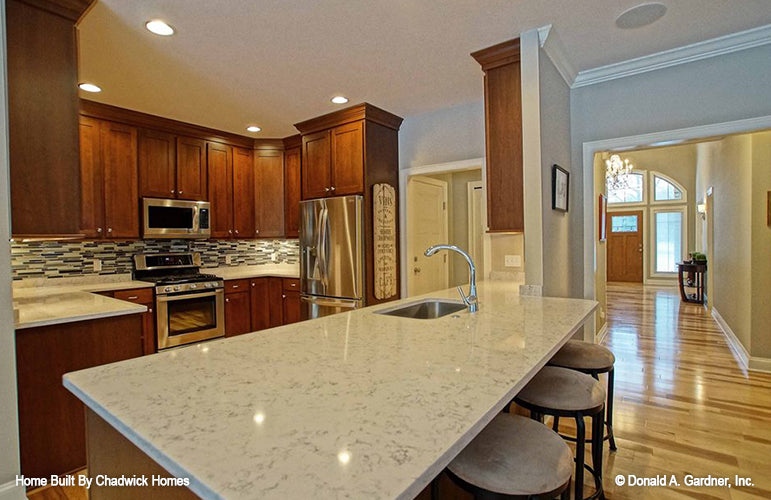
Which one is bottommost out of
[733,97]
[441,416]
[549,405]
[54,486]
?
[54,486]

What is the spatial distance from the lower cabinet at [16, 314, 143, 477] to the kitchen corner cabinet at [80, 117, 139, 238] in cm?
172

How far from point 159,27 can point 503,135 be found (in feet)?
7.34

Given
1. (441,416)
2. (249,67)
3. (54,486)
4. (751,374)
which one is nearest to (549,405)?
(441,416)

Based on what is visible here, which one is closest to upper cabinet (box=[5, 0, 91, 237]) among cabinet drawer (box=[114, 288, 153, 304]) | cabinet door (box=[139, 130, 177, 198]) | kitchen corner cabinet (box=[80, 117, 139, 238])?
cabinet drawer (box=[114, 288, 153, 304])

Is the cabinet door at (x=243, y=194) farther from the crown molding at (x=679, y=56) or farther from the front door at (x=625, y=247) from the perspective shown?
the front door at (x=625, y=247)

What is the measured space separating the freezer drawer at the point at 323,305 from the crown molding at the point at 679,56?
8.97 feet

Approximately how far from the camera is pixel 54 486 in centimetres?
207

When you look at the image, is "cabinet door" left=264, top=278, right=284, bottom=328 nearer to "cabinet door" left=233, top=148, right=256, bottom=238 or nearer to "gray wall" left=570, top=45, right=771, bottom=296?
"cabinet door" left=233, top=148, right=256, bottom=238

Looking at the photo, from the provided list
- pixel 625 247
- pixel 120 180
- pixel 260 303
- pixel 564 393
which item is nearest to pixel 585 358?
pixel 564 393

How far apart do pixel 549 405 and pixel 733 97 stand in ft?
8.58

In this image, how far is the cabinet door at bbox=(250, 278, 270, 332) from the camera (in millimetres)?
4574

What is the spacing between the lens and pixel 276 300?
Result: 470 centimetres

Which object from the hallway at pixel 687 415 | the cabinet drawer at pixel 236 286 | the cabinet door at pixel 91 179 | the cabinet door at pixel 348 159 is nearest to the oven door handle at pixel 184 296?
the cabinet drawer at pixel 236 286

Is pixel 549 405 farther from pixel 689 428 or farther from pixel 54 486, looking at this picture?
pixel 54 486
